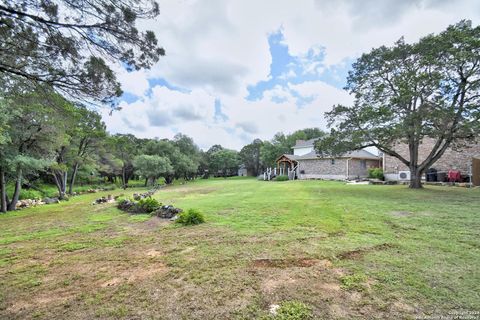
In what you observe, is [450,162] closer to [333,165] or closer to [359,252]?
[333,165]

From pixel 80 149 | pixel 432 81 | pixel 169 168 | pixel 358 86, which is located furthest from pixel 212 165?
pixel 432 81

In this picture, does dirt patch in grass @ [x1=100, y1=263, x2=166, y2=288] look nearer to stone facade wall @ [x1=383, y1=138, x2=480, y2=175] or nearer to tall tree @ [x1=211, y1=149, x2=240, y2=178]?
stone facade wall @ [x1=383, y1=138, x2=480, y2=175]

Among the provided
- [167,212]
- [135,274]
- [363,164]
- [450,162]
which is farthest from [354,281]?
[363,164]

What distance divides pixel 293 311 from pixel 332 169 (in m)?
24.3

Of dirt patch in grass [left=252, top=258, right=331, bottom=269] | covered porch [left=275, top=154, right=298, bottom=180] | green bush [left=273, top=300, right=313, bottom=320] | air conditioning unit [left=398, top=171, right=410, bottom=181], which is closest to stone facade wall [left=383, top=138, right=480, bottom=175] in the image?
air conditioning unit [left=398, top=171, right=410, bottom=181]

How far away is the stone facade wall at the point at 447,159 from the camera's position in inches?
669

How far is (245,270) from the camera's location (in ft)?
10.6

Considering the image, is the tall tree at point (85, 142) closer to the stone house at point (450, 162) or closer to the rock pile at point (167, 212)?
the rock pile at point (167, 212)

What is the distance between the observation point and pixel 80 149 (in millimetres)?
20969

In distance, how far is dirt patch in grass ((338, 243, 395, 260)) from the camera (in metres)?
3.55

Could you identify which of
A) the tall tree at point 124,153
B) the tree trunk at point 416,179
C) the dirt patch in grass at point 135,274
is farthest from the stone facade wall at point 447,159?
the tall tree at point 124,153

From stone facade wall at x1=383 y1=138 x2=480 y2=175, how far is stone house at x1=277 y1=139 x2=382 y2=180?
3.07 m

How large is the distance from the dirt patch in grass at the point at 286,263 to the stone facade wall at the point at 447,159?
1763 cm

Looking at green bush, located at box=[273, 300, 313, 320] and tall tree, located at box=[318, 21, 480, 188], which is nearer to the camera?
green bush, located at box=[273, 300, 313, 320]
